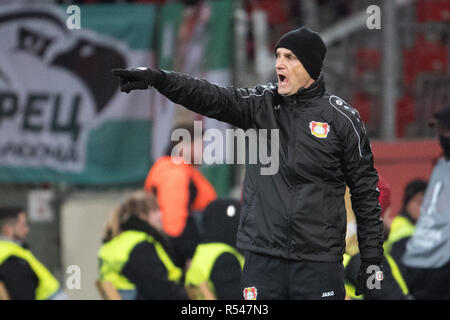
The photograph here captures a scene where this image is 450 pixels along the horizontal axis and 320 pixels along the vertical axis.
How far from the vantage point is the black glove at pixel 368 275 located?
4289 millimetres

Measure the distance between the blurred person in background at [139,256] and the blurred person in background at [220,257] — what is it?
0.21 m

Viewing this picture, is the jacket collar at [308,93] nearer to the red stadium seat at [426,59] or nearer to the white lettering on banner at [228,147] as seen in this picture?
the white lettering on banner at [228,147]

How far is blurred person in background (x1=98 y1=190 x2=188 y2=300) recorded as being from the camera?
574 cm

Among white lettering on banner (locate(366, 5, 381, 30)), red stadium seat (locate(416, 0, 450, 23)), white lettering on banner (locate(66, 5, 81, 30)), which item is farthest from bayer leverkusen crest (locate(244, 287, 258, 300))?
red stadium seat (locate(416, 0, 450, 23))

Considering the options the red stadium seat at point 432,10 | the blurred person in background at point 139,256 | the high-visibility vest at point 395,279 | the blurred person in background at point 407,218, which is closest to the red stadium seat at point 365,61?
the red stadium seat at point 432,10

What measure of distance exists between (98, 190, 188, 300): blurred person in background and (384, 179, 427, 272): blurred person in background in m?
1.76

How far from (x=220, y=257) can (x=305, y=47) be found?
5.92 feet

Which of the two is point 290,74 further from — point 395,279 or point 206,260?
point 206,260

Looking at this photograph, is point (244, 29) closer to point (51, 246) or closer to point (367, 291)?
point (51, 246)

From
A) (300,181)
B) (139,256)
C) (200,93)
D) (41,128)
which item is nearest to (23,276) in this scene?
(139,256)

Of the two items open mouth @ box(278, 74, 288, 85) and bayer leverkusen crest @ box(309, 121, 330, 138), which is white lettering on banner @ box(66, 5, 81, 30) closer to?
open mouth @ box(278, 74, 288, 85)

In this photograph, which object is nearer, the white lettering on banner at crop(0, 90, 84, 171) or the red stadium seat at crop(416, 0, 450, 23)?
the white lettering on banner at crop(0, 90, 84, 171)
